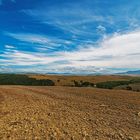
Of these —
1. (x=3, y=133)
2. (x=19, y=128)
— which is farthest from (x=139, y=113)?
(x=3, y=133)

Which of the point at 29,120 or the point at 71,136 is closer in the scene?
the point at 71,136

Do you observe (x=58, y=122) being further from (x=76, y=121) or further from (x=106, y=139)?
(x=106, y=139)

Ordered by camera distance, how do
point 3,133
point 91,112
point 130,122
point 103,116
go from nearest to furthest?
point 3,133 < point 130,122 < point 103,116 < point 91,112

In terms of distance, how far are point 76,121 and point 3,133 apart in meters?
5.82

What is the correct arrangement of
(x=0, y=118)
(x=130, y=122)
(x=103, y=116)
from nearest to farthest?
(x=130, y=122) < (x=0, y=118) < (x=103, y=116)

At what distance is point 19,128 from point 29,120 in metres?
2.73

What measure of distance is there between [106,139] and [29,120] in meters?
7.34

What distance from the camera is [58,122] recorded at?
18531 millimetres

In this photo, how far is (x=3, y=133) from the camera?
49.5 feet

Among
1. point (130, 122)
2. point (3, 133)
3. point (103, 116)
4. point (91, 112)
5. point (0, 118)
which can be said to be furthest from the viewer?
point (91, 112)

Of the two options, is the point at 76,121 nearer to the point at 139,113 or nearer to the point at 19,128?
the point at 19,128

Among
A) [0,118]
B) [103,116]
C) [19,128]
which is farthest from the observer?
[103,116]

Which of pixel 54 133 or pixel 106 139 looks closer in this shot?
pixel 106 139

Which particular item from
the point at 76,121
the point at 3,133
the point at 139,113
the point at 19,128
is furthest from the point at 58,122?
the point at 139,113
